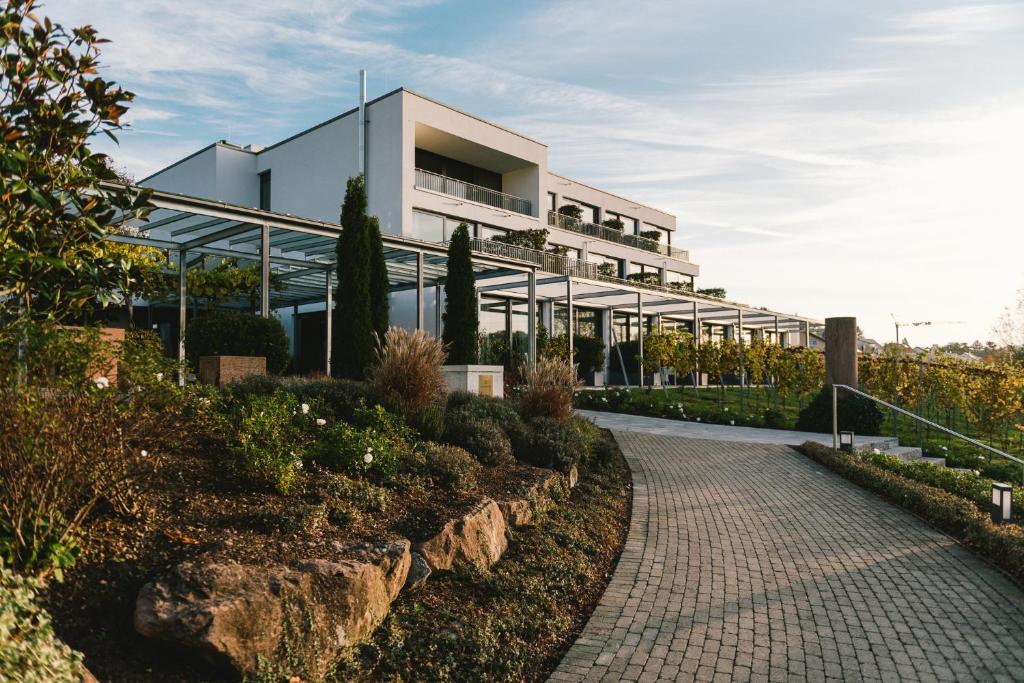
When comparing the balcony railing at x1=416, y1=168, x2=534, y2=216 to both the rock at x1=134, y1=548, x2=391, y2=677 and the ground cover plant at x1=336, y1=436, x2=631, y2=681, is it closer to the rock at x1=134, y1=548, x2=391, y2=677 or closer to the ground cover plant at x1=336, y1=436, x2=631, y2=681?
the ground cover plant at x1=336, y1=436, x2=631, y2=681

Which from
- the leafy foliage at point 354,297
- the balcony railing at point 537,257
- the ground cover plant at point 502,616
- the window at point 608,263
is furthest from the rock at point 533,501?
the window at point 608,263

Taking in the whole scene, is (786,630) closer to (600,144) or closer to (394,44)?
(394,44)

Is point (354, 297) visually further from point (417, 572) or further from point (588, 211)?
point (588, 211)

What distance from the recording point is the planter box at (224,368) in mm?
8695

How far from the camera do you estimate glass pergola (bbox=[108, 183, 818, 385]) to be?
13320 mm

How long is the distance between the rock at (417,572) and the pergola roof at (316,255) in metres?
3.48

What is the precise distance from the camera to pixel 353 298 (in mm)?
12484

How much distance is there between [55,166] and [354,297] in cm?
903

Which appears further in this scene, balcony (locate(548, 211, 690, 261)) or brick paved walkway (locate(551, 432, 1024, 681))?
balcony (locate(548, 211, 690, 261))

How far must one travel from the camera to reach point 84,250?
12.1ft

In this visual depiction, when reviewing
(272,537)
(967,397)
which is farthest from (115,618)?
(967,397)

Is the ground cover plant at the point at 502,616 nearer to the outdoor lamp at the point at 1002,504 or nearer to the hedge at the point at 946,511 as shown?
the hedge at the point at 946,511

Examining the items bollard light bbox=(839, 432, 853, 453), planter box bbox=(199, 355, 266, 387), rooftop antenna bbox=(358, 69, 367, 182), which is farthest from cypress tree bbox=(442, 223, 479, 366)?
bollard light bbox=(839, 432, 853, 453)

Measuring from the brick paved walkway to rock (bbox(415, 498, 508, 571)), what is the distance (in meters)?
0.92
